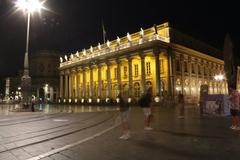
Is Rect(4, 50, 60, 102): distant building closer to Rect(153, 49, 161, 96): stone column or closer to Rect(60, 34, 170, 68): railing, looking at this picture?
Rect(60, 34, 170, 68): railing

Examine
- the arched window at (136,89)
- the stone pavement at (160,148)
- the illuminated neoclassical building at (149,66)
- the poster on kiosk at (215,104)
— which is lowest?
the stone pavement at (160,148)

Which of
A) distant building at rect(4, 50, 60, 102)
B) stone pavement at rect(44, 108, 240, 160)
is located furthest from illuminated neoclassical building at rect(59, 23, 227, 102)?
stone pavement at rect(44, 108, 240, 160)

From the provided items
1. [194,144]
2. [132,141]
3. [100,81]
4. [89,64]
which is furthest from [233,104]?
[89,64]

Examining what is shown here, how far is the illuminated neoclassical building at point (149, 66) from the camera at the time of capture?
4369 centimetres

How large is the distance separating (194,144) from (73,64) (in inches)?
2336

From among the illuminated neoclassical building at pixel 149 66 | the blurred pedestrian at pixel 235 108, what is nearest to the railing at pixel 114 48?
the illuminated neoclassical building at pixel 149 66

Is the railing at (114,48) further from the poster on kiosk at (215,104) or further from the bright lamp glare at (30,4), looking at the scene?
the poster on kiosk at (215,104)

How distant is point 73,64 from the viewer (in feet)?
211

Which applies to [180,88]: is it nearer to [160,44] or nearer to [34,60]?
[160,44]

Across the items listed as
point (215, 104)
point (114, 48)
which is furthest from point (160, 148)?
point (114, 48)

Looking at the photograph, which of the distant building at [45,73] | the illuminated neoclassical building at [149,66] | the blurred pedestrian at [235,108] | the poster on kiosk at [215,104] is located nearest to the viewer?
the blurred pedestrian at [235,108]

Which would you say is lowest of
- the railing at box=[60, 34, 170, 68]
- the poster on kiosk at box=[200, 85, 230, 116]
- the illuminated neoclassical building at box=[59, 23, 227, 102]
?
the poster on kiosk at box=[200, 85, 230, 116]

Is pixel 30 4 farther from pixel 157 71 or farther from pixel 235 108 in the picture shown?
pixel 157 71

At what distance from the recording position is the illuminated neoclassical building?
4369cm
